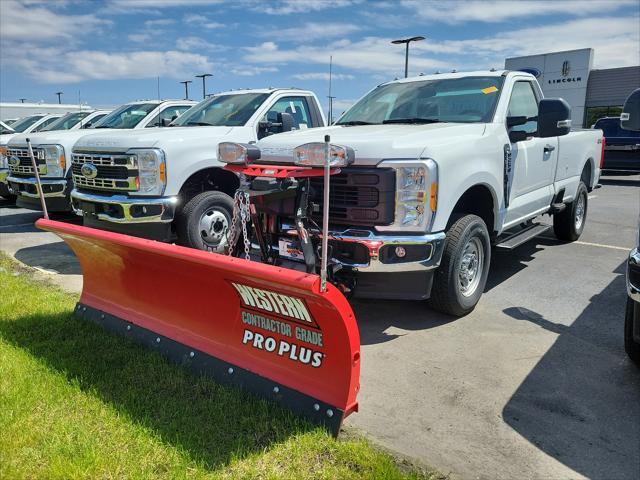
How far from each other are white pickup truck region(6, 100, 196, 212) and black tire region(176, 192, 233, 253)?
257cm

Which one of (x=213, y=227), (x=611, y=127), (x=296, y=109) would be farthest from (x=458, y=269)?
(x=611, y=127)

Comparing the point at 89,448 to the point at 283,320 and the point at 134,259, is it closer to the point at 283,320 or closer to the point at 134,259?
the point at 283,320

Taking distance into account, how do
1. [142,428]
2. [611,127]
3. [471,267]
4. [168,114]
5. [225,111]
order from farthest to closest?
[611,127] < [168,114] < [225,111] < [471,267] < [142,428]

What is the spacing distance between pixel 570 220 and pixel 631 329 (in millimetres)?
4286

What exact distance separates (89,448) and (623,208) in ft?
37.0

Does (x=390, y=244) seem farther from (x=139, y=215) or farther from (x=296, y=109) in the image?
(x=296, y=109)

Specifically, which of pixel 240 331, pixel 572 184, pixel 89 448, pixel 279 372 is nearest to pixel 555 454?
pixel 279 372

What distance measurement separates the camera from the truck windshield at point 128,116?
32.6 feet

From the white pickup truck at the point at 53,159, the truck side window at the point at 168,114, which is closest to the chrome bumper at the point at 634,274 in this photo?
the white pickup truck at the point at 53,159

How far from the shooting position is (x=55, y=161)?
8.37m

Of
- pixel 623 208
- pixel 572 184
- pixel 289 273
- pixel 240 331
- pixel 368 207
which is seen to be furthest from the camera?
pixel 623 208

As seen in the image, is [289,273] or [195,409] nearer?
[289,273]

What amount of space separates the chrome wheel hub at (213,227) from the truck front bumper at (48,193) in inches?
126

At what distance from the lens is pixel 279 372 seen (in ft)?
10.7
